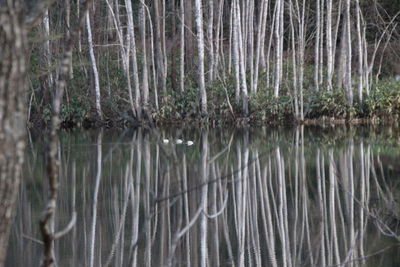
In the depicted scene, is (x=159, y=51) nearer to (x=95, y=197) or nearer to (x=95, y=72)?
(x=95, y=72)

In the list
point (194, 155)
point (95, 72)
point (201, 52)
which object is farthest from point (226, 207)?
point (95, 72)

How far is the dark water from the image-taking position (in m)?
7.43

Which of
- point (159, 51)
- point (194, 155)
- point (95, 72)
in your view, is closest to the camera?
point (194, 155)

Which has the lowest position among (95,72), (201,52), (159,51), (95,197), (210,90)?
(95,197)

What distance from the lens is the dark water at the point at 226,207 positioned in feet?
24.4

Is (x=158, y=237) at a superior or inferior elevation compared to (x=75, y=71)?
inferior

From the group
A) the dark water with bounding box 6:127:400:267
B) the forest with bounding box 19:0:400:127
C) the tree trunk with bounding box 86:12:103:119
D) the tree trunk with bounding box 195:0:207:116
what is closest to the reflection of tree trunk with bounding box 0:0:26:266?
the dark water with bounding box 6:127:400:267

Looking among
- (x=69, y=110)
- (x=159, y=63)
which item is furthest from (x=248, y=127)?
(x=69, y=110)

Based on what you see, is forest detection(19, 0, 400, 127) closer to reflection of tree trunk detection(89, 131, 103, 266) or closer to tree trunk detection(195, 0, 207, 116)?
tree trunk detection(195, 0, 207, 116)

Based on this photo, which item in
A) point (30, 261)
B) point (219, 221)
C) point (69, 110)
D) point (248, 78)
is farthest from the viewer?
point (248, 78)

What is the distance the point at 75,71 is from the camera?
2812 cm

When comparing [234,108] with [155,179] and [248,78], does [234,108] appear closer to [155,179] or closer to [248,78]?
[248,78]

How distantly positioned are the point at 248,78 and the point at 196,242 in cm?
1872

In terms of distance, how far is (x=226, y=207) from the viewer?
10141 millimetres
